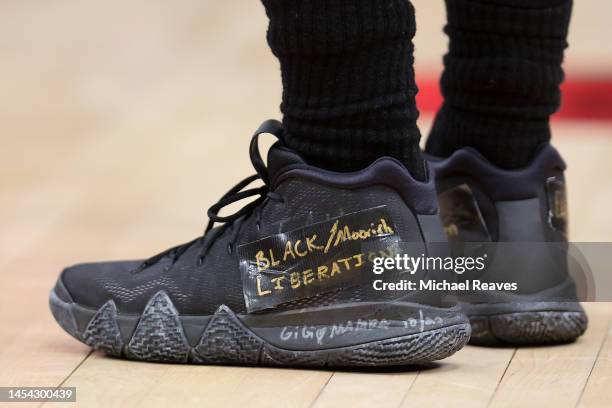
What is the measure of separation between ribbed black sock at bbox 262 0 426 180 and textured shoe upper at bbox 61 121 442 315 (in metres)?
0.03

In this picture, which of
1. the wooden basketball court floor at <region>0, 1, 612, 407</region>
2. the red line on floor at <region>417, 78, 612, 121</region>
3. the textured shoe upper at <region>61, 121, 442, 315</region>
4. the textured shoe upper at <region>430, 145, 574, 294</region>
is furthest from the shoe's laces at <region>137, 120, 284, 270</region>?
the red line on floor at <region>417, 78, 612, 121</region>

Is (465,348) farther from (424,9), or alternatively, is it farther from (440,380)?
(424,9)

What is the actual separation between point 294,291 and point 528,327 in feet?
0.94

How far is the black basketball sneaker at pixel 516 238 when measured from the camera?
1387mm

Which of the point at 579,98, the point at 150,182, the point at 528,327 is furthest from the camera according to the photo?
the point at 579,98

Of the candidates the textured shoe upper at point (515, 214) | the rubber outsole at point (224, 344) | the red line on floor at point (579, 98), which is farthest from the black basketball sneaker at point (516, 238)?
the red line on floor at point (579, 98)

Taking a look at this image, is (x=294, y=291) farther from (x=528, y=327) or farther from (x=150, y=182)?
(x=150, y=182)

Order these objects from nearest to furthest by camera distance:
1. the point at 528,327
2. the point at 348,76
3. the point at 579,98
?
the point at 348,76 → the point at 528,327 → the point at 579,98

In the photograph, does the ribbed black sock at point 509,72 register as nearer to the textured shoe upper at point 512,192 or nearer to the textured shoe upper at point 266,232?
the textured shoe upper at point 512,192

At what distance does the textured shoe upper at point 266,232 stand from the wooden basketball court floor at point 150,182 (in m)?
0.07

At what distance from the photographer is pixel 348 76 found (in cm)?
124

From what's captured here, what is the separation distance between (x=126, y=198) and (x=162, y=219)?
161mm

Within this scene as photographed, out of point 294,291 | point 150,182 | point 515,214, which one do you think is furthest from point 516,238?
point 150,182

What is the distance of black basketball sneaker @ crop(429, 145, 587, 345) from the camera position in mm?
1387
